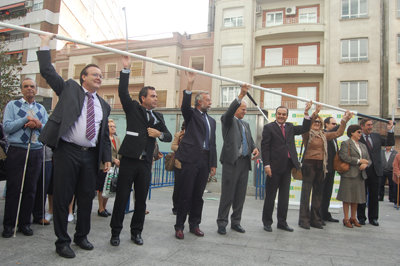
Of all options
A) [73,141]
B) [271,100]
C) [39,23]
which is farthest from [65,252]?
[39,23]

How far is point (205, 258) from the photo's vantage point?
11.0ft

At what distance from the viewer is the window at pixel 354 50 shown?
74.2 ft

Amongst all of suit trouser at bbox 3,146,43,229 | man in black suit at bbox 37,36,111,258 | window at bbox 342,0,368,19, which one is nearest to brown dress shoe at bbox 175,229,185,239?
man in black suit at bbox 37,36,111,258

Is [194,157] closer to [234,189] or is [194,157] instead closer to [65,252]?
[234,189]

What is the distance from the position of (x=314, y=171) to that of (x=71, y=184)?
403cm

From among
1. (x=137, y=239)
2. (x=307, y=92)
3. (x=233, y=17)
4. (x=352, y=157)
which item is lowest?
(x=137, y=239)

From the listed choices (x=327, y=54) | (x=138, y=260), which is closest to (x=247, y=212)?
(x=138, y=260)

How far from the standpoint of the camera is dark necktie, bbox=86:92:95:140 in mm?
3465

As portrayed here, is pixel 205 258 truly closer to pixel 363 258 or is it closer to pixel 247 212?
pixel 363 258

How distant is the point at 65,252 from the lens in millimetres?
3133

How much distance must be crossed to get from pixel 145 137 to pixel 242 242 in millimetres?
1877

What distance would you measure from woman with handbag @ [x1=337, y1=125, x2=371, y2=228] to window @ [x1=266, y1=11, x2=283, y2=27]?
21.8m

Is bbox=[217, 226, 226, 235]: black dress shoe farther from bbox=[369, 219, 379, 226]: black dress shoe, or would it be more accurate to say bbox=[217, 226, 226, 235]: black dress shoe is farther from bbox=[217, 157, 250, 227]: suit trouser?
bbox=[369, 219, 379, 226]: black dress shoe

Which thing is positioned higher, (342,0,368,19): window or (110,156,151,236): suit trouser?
(342,0,368,19): window
